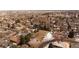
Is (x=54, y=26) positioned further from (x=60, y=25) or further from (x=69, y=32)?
(x=69, y=32)
